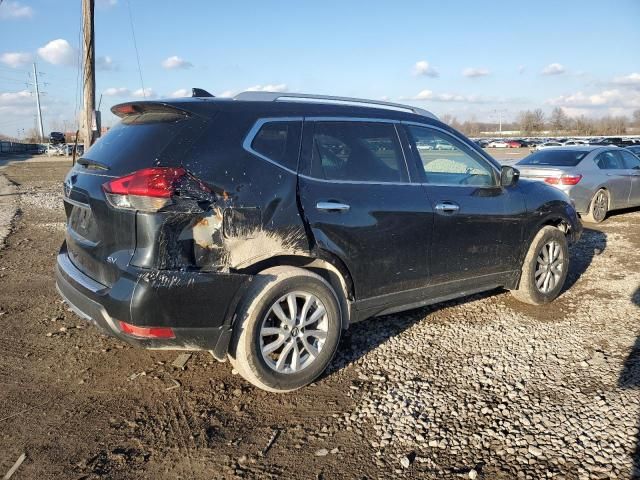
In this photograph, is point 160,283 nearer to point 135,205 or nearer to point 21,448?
point 135,205

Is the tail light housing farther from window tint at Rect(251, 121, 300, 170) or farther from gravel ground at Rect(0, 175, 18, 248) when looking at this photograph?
gravel ground at Rect(0, 175, 18, 248)

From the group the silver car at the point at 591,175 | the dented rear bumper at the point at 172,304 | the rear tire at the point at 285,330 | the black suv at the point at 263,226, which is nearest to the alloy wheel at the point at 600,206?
the silver car at the point at 591,175

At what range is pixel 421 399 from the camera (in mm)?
3461

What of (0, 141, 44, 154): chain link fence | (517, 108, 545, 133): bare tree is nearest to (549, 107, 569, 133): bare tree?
(517, 108, 545, 133): bare tree

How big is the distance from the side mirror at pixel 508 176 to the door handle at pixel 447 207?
75 cm

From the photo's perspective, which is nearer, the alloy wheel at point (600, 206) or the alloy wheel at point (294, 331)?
the alloy wheel at point (294, 331)

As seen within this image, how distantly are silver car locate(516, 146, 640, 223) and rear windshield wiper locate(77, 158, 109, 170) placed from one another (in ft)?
28.1

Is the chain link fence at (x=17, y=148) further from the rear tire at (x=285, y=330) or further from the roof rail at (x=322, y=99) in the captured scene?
the rear tire at (x=285, y=330)

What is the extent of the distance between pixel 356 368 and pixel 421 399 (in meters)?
0.62

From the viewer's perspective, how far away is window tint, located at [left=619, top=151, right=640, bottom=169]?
1139 cm

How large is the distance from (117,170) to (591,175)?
961 centimetres

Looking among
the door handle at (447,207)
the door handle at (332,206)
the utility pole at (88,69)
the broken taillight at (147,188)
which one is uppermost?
the utility pole at (88,69)

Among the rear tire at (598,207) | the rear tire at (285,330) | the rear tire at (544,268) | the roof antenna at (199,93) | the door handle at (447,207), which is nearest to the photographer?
the rear tire at (285,330)

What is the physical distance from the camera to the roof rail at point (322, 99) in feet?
12.3
